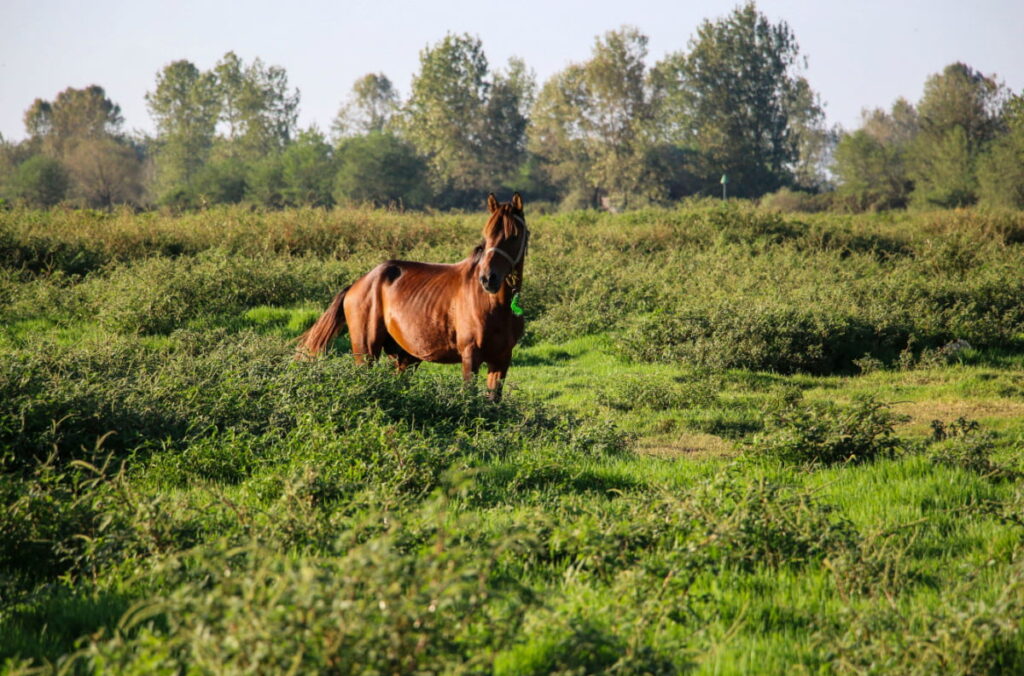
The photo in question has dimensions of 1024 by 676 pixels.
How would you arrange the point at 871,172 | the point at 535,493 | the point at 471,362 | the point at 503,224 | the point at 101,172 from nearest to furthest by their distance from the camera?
the point at 535,493 < the point at 503,224 < the point at 471,362 < the point at 871,172 < the point at 101,172

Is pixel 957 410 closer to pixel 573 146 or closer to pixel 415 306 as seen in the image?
A: pixel 415 306

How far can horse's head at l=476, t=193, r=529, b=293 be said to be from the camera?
7.41 meters

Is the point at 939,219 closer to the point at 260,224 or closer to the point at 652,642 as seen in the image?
the point at 260,224

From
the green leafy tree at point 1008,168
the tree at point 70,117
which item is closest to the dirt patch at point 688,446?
the green leafy tree at point 1008,168

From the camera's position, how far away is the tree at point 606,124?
55.8 metres

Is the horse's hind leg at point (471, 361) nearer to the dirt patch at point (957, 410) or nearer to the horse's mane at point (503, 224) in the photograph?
the horse's mane at point (503, 224)

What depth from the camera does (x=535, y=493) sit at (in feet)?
18.2

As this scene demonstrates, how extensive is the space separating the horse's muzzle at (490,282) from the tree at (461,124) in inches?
2005

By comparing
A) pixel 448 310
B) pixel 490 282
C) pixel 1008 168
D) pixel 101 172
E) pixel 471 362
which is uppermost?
pixel 101 172

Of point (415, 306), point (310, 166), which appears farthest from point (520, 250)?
point (310, 166)

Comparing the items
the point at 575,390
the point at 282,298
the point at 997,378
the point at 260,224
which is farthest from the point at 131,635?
the point at 260,224

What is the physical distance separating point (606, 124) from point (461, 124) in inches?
402

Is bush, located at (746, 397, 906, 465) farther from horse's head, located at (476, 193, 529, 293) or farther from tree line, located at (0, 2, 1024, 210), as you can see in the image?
tree line, located at (0, 2, 1024, 210)

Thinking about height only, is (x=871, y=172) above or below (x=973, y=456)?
above
